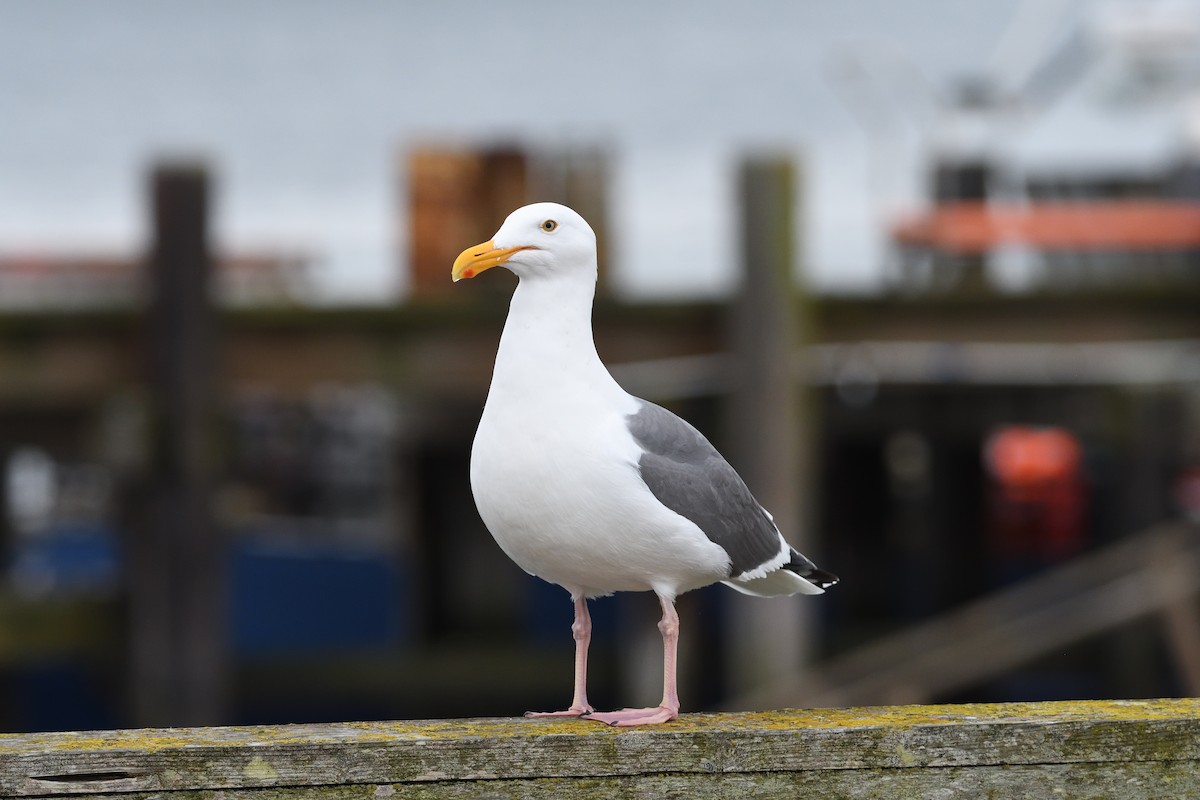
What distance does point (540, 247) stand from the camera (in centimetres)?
297

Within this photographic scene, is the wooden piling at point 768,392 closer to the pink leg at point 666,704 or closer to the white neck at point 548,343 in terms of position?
the pink leg at point 666,704

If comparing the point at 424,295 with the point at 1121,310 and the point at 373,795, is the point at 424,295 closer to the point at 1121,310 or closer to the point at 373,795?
the point at 1121,310

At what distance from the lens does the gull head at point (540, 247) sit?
2.90 m

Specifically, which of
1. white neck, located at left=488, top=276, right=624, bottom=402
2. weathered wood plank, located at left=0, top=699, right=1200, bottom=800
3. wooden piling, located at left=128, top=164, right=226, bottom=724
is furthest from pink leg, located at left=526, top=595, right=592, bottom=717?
wooden piling, located at left=128, top=164, right=226, bottom=724

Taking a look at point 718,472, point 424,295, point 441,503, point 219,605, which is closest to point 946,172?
point 441,503

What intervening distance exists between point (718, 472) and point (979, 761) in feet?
2.32

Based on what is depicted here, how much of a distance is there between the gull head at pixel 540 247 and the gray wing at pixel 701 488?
291mm

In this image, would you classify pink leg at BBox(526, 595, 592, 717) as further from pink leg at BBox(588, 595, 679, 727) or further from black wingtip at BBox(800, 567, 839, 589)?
black wingtip at BBox(800, 567, 839, 589)

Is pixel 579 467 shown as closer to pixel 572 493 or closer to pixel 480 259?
pixel 572 493

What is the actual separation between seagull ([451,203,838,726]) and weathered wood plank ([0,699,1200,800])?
0.52 feet

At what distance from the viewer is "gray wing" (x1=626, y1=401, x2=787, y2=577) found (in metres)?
2.97

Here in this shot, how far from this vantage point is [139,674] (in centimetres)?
866

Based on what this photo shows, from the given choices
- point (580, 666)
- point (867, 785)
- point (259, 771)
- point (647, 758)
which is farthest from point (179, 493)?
→ point (867, 785)

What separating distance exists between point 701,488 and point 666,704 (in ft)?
1.28
